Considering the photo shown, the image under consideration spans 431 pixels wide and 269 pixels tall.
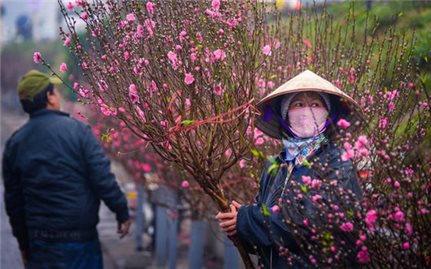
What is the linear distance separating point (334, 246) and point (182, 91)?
1.37 metres

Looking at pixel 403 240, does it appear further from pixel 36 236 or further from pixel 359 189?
pixel 36 236

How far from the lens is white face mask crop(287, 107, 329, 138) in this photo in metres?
3.79

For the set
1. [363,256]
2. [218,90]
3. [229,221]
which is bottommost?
[363,256]

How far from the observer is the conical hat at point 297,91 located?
3805 millimetres

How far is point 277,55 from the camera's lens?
5.57 m

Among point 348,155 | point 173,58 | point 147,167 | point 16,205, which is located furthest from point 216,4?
point 147,167

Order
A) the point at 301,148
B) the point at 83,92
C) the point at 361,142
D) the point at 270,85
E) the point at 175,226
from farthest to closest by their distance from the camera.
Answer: the point at 175,226 → the point at 270,85 → the point at 83,92 → the point at 301,148 → the point at 361,142

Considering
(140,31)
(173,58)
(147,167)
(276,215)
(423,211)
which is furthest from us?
(147,167)

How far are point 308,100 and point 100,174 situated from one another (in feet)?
7.88

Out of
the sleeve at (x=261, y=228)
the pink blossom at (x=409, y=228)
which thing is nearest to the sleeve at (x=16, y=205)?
the sleeve at (x=261, y=228)

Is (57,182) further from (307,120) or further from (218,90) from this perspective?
(307,120)

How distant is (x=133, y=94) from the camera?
412cm

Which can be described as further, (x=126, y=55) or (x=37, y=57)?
(x=37, y=57)

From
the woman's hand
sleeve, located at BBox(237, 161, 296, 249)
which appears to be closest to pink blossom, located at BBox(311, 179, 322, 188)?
sleeve, located at BBox(237, 161, 296, 249)
